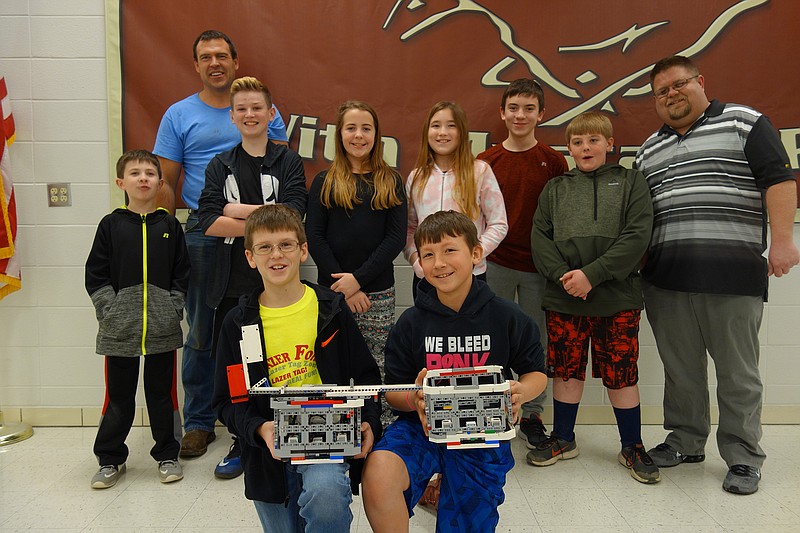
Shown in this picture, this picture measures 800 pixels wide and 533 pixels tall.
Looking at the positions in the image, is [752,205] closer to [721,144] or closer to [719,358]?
[721,144]

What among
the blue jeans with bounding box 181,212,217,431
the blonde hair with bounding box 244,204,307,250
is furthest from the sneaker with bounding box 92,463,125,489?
the blonde hair with bounding box 244,204,307,250

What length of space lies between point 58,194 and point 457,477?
2.58 meters

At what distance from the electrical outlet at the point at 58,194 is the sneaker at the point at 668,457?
123 inches

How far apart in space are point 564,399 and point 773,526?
874 millimetres

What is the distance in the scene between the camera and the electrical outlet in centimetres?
312

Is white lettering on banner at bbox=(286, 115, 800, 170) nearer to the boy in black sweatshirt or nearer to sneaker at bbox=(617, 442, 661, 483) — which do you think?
the boy in black sweatshirt

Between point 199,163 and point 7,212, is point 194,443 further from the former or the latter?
point 7,212

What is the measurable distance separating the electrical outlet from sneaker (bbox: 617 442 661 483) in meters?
2.98

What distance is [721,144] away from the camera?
247 cm

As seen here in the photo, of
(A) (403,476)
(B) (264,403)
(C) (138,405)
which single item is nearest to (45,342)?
(C) (138,405)

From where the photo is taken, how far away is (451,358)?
5.82 ft

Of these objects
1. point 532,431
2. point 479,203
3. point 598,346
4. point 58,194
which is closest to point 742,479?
point 598,346

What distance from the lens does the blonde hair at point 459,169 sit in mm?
2529

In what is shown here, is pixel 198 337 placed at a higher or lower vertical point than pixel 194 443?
higher
